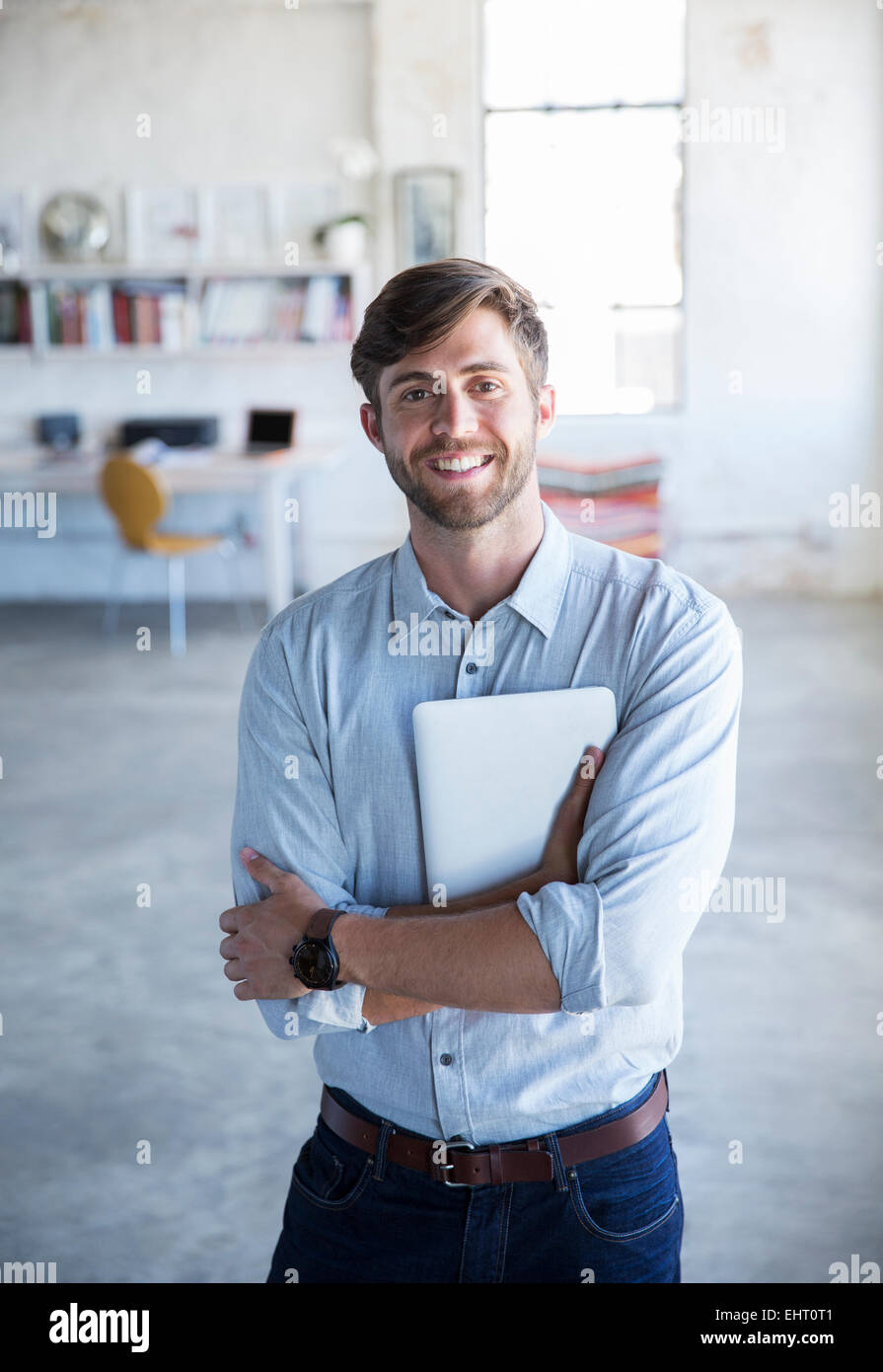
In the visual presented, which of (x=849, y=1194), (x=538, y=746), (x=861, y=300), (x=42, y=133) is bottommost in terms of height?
(x=849, y=1194)

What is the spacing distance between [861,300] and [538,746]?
680cm

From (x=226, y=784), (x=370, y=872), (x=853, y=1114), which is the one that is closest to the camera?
(x=370, y=872)

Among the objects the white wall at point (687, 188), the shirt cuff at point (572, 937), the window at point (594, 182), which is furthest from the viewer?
the window at point (594, 182)

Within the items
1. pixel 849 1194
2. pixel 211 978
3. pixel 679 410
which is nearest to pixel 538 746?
pixel 849 1194

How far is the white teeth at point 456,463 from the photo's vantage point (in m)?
1.41

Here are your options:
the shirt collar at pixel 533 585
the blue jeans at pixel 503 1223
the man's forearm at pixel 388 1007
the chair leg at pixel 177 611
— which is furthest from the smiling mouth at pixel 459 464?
the chair leg at pixel 177 611

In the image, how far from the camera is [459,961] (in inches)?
52.9

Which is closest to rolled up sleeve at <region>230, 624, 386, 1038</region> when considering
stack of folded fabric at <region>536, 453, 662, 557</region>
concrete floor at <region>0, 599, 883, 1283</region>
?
concrete floor at <region>0, 599, 883, 1283</region>

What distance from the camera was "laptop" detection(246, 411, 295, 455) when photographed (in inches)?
290

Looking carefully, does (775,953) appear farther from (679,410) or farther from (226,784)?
(679,410)

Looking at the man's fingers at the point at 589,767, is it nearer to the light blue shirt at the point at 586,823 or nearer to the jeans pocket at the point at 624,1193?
the light blue shirt at the point at 586,823

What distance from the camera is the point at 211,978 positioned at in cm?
344

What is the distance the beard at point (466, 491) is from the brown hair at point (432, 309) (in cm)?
10

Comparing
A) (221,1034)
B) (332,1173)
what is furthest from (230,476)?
(332,1173)
